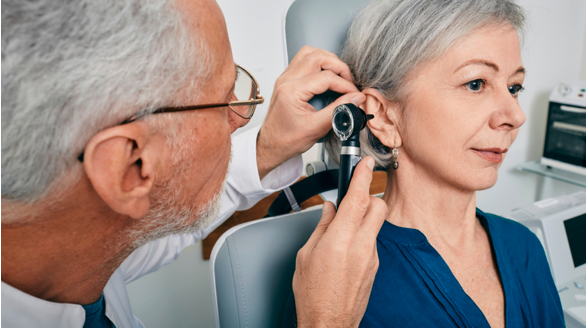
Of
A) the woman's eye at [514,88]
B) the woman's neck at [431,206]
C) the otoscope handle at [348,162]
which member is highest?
the woman's eye at [514,88]

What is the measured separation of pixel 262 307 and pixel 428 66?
750 millimetres

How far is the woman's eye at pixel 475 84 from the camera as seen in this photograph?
88 centimetres

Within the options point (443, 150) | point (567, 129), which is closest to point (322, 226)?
point (443, 150)

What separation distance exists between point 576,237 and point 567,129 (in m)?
0.80

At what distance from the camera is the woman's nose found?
869 mm

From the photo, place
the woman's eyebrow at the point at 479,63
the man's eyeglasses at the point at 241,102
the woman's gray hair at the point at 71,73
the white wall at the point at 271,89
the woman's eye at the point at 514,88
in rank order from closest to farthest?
1. the woman's gray hair at the point at 71,73
2. the man's eyeglasses at the point at 241,102
3. the woman's eyebrow at the point at 479,63
4. the woman's eye at the point at 514,88
5. the white wall at the point at 271,89

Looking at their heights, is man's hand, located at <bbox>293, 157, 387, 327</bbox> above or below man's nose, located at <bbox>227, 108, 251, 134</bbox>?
below

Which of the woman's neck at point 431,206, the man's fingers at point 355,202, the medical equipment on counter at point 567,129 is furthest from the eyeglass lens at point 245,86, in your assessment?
the medical equipment on counter at point 567,129

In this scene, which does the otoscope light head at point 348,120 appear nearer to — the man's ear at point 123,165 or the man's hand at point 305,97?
the man's hand at point 305,97

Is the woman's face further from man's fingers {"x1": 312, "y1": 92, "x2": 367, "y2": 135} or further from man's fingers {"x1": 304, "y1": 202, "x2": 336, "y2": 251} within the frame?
man's fingers {"x1": 304, "y1": 202, "x2": 336, "y2": 251}

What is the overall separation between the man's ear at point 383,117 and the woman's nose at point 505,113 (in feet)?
0.75

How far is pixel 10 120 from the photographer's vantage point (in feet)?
1.64

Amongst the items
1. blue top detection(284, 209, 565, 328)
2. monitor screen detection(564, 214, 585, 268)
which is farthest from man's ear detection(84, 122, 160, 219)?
monitor screen detection(564, 214, 585, 268)

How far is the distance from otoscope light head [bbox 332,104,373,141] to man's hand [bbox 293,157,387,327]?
0.14m
